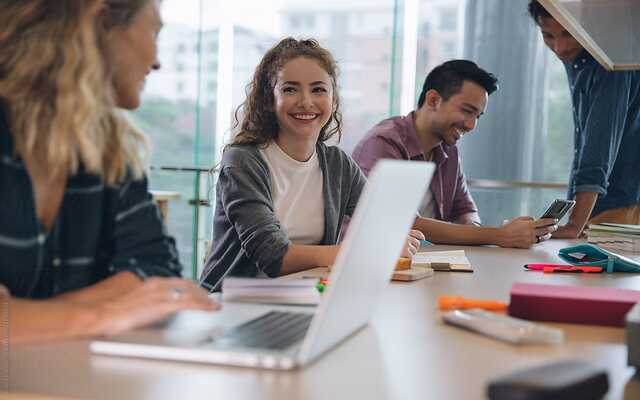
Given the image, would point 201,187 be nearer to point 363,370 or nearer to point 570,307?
point 570,307

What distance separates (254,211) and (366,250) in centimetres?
101

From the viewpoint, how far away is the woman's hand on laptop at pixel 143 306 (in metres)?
1.05

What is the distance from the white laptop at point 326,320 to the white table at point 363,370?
2 centimetres

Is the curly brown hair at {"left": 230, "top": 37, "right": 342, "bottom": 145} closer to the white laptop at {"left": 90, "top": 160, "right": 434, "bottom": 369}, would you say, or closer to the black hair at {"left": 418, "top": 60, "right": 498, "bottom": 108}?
the black hair at {"left": 418, "top": 60, "right": 498, "bottom": 108}

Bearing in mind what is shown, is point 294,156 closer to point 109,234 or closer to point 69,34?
point 109,234

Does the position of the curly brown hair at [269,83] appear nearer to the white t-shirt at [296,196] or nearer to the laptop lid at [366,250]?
the white t-shirt at [296,196]

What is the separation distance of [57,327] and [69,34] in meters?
0.39

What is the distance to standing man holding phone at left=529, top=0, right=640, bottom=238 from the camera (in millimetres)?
2756

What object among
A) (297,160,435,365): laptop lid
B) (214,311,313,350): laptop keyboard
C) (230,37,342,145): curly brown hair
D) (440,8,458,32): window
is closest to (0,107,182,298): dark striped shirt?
(214,311,313,350): laptop keyboard

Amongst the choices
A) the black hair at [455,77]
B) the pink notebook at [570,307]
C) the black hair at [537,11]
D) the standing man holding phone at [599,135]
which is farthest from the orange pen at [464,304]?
the black hair at [455,77]

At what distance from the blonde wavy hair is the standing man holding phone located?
6.01 feet

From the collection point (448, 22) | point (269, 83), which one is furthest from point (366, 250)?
point (448, 22)

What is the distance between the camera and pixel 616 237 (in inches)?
97.4

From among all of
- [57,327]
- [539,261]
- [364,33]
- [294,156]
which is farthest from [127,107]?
[364,33]
